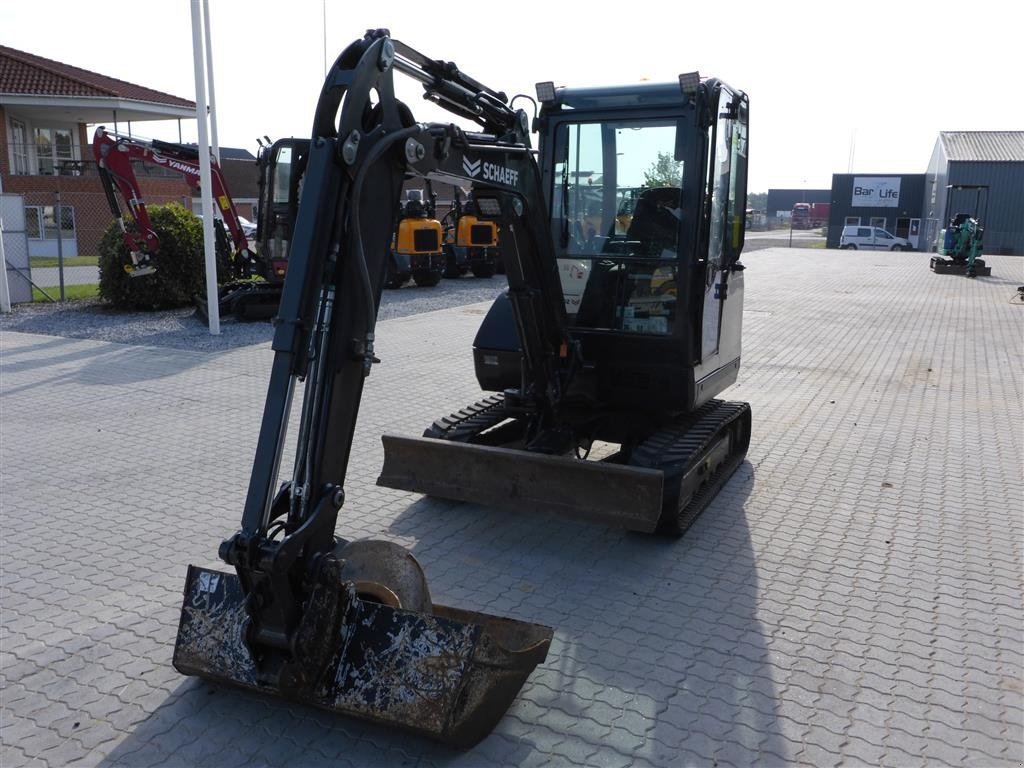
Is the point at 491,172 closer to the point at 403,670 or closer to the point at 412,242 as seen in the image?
the point at 403,670

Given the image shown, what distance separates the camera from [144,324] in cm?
1441

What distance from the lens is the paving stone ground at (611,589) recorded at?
373 cm

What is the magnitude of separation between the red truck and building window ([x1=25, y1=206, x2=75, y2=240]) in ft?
174

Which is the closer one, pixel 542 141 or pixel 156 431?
pixel 542 141

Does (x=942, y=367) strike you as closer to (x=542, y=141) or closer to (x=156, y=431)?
(x=542, y=141)

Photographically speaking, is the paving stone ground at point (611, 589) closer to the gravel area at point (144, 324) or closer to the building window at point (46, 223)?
the gravel area at point (144, 324)

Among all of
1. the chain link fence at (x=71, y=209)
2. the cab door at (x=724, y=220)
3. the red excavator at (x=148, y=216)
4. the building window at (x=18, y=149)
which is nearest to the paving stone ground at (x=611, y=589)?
the cab door at (x=724, y=220)

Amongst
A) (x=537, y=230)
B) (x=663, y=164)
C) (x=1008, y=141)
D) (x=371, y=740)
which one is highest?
(x=1008, y=141)

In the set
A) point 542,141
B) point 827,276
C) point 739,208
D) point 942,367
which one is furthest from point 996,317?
point 542,141

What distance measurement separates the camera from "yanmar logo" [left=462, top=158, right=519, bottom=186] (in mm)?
4500

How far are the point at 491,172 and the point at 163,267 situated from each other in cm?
1233

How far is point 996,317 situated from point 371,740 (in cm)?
1677

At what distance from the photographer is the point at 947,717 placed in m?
3.89

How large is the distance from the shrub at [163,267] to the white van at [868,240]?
3961 centimetres
